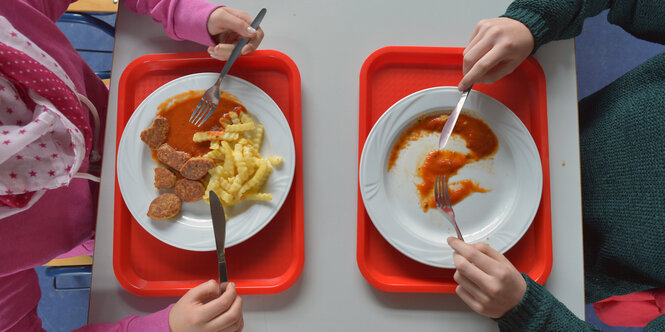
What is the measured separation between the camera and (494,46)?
1036 millimetres

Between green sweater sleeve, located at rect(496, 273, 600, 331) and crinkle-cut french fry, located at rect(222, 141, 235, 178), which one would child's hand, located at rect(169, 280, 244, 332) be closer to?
crinkle-cut french fry, located at rect(222, 141, 235, 178)

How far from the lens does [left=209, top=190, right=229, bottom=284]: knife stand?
3.22 ft

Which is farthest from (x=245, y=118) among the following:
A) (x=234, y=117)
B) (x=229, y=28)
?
(x=229, y=28)

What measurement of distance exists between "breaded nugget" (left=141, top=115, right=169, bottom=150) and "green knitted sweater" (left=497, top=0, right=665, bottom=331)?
3.25ft

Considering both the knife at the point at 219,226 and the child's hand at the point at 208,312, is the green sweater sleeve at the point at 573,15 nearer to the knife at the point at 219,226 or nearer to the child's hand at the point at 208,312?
the knife at the point at 219,226

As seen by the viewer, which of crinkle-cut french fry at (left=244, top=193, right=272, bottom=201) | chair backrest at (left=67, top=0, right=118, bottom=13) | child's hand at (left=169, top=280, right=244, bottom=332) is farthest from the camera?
chair backrest at (left=67, top=0, right=118, bottom=13)

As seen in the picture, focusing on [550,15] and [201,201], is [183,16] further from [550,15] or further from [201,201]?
[550,15]

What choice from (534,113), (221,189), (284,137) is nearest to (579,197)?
(534,113)

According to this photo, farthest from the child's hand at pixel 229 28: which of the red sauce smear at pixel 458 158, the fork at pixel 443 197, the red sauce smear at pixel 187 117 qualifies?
the fork at pixel 443 197

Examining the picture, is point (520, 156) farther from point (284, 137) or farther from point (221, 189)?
point (221, 189)

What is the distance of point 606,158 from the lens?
3.74ft

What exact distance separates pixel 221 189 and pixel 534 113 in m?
0.93

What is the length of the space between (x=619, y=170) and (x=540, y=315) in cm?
47

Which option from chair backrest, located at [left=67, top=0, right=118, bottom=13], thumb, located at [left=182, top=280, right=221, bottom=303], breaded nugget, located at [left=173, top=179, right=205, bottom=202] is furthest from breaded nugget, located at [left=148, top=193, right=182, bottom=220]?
chair backrest, located at [left=67, top=0, right=118, bottom=13]
